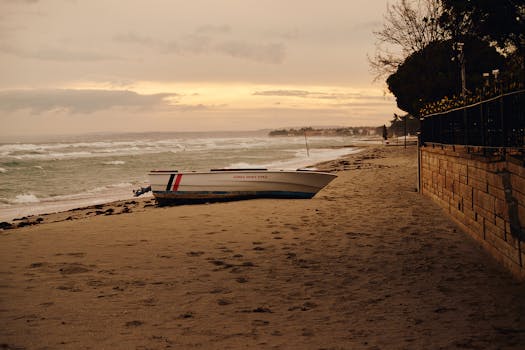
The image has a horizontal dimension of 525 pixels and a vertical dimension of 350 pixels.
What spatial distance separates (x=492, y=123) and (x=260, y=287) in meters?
4.98

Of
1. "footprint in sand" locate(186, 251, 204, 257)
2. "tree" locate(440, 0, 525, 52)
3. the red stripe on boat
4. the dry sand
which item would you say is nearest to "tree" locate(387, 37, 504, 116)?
"tree" locate(440, 0, 525, 52)

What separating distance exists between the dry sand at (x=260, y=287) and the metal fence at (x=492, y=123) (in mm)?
1855

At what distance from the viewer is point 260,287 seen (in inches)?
259

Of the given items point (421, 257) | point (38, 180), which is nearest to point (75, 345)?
point (421, 257)

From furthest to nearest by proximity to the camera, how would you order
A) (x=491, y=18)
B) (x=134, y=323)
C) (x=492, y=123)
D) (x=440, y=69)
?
(x=440, y=69), (x=491, y=18), (x=492, y=123), (x=134, y=323)

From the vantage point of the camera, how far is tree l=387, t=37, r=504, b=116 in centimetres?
3284

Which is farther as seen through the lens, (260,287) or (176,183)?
(176,183)

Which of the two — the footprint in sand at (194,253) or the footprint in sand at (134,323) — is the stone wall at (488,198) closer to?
the footprint in sand at (134,323)

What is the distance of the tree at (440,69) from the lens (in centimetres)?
3284

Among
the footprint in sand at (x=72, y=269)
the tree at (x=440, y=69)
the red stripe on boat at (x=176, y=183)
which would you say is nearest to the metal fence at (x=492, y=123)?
the footprint in sand at (x=72, y=269)

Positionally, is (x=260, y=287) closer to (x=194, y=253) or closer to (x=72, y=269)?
(x=194, y=253)

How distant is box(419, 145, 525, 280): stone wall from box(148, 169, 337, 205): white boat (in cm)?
473

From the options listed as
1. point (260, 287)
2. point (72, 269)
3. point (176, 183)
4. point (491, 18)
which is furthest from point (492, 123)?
point (491, 18)

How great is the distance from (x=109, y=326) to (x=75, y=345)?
1.73ft
